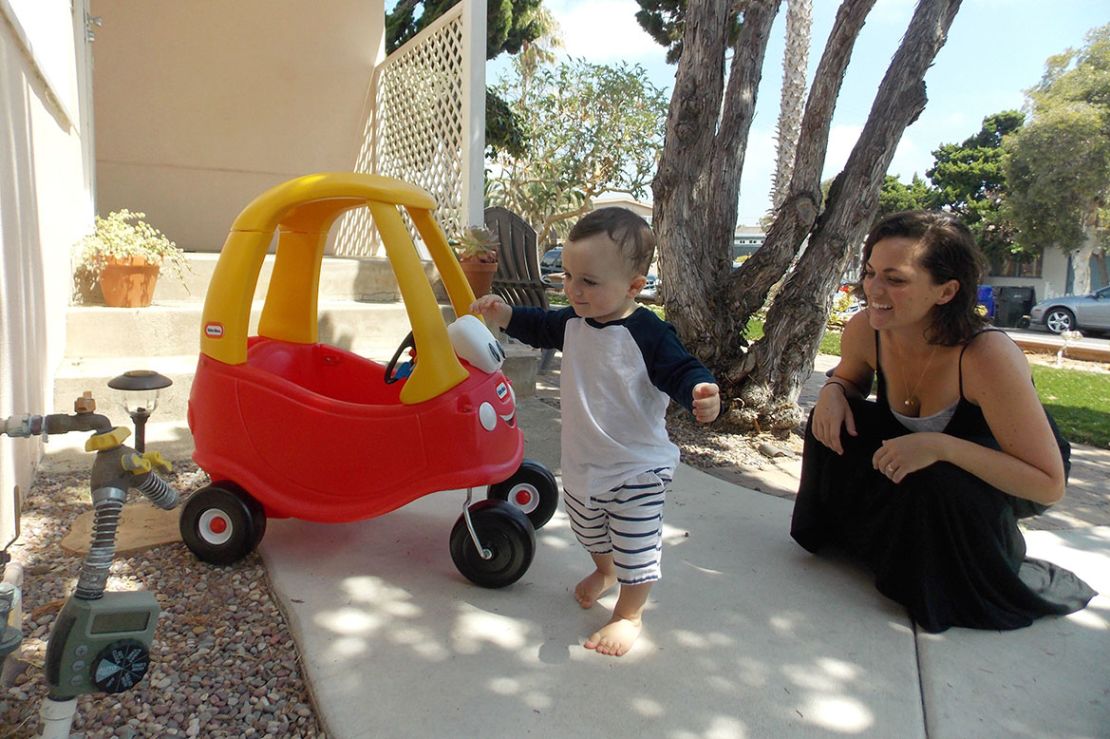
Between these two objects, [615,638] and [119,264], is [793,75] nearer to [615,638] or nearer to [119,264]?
[119,264]

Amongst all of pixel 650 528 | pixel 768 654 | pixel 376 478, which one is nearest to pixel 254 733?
pixel 376 478

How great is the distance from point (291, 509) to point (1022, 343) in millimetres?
13864

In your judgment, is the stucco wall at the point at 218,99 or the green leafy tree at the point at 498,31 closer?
the stucco wall at the point at 218,99

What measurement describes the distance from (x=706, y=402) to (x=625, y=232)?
50 centimetres

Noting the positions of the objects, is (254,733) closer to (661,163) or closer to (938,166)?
(661,163)

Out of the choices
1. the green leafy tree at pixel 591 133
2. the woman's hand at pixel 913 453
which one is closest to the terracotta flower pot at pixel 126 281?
the woman's hand at pixel 913 453

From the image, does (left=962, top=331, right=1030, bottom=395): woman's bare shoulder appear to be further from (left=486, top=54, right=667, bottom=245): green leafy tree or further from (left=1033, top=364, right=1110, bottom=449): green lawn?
(left=486, top=54, right=667, bottom=245): green leafy tree

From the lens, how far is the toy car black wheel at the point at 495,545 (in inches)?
85.6

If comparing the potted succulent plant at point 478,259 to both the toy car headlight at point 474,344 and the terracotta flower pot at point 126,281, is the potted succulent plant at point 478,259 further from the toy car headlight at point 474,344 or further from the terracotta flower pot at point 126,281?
the toy car headlight at point 474,344

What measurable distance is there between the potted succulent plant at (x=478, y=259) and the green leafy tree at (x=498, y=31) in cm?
553

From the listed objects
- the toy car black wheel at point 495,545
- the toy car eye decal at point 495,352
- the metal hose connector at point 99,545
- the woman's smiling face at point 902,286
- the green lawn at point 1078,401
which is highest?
the woman's smiling face at point 902,286

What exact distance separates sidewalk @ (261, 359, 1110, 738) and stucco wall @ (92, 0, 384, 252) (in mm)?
5239

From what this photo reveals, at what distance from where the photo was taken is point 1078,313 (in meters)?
18.1

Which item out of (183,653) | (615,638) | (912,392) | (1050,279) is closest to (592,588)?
(615,638)
